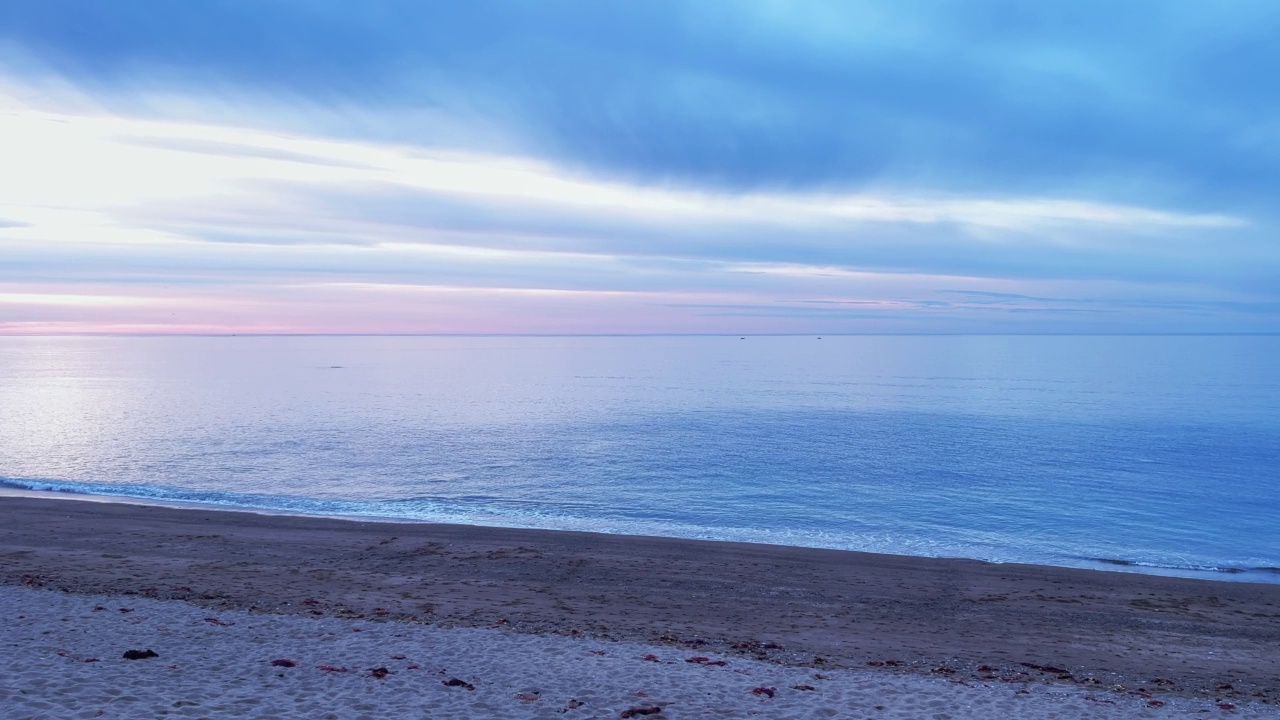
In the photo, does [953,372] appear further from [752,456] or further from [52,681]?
[52,681]

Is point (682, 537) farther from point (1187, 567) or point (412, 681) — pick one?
point (412, 681)

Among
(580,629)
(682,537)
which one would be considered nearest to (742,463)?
(682,537)

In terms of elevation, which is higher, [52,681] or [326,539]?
[52,681]

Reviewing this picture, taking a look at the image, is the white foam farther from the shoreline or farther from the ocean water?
the ocean water

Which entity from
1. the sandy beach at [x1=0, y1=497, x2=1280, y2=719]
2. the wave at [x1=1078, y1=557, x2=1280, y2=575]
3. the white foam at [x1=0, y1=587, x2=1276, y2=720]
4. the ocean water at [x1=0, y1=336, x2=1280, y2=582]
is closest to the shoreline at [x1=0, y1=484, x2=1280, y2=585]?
the wave at [x1=1078, y1=557, x2=1280, y2=575]

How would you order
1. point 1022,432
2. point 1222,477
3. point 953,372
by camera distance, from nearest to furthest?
point 1222,477
point 1022,432
point 953,372

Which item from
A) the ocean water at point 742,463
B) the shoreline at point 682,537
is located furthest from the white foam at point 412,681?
the ocean water at point 742,463

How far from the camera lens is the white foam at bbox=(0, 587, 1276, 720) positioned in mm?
10734

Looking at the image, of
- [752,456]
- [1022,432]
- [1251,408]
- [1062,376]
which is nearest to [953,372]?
[1062,376]

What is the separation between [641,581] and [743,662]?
7.63m

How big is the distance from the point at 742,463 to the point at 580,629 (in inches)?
1224

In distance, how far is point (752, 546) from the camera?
2673 centimetres

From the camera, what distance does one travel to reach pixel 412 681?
1204 centimetres

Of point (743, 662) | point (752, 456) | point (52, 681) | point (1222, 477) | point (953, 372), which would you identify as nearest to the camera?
point (52, 681)
